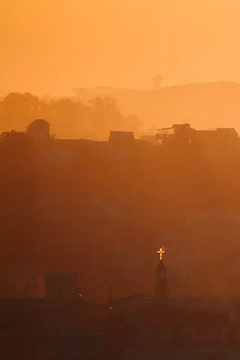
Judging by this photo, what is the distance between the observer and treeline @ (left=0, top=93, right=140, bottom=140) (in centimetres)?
15204

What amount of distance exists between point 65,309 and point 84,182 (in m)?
41.0

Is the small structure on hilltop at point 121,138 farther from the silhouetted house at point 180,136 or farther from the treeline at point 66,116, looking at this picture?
the treeline at point 66,116

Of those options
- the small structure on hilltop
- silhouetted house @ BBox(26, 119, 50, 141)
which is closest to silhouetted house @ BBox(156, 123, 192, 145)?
the small structure on hilltop

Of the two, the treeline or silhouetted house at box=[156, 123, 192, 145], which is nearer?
silhouetted house at box=[156, 123, 192, 145]

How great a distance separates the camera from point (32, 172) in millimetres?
100375

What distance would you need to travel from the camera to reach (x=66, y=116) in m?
165

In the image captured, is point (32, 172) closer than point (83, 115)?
Yes

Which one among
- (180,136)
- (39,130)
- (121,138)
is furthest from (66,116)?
(39,130)

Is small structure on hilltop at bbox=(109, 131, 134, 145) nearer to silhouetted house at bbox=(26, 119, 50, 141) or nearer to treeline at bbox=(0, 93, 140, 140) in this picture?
silhouetted house at bbox=(26, 119, 50, 141)

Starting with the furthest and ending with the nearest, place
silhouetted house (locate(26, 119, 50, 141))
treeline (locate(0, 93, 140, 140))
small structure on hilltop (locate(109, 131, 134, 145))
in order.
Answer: treeline (locate(0, 93, 140, 140)), small structure on hilltop (locate(109, 131, 134, 145)), silhouetted house (locate(26, 119, 50, 141))

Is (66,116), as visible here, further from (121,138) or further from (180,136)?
(121,138)

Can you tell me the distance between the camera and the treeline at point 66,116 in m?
152

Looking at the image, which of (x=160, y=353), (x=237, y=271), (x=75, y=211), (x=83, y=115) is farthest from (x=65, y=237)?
(x=83, y=115)

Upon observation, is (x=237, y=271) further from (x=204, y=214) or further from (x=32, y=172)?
(x=32, y=172)
